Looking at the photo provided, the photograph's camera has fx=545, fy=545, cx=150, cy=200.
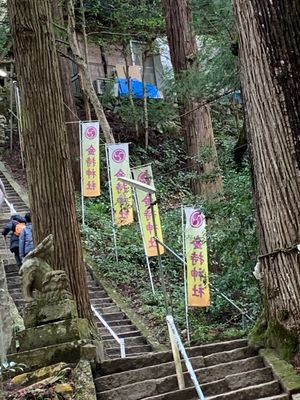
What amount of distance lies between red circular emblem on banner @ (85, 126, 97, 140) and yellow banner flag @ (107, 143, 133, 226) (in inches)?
45.9

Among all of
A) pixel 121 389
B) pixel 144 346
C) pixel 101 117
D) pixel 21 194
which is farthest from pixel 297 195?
pixel 21 194

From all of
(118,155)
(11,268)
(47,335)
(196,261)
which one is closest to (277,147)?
(47,335)

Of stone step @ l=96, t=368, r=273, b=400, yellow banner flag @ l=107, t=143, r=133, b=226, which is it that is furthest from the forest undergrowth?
stone step @ l=96, t=368, r=273, b=400

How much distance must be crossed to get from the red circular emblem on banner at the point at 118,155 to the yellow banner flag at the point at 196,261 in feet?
12.0

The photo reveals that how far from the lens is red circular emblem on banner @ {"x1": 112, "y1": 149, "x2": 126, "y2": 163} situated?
11953 millimetres

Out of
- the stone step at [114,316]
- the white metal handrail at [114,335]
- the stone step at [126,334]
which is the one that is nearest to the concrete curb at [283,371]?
the white metal handrail at [114,335]

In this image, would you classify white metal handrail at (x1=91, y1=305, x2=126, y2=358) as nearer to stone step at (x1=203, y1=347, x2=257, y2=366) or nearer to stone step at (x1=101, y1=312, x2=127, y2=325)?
stone step at (x1=101, y1=312, x2=127, y2=325)

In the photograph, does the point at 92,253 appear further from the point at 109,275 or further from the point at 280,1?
the point at 280,1

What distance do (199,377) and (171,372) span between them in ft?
0.97

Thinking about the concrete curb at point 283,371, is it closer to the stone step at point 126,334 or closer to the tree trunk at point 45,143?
the tree trunk at point 45,143

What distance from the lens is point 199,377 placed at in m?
5.40

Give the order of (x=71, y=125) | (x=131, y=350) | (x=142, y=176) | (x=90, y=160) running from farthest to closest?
(x=71, y=125) < (x=90, y=160) < (x=142, y=176) < (x=131, y=350)

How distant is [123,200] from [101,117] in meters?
2.73

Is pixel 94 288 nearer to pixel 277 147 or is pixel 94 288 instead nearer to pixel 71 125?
pixel 277 147
